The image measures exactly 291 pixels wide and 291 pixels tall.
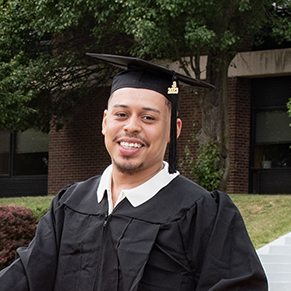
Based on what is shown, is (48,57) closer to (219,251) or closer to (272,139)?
(272,139)

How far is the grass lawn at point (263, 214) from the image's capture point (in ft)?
25.3

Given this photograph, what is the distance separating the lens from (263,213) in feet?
30.0

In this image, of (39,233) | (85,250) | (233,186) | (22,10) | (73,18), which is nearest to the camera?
(85,250)

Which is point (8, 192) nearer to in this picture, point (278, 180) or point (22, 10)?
point (22, 10)

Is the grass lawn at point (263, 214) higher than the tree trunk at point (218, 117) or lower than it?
lower

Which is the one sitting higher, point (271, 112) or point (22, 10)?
point (22, 10)

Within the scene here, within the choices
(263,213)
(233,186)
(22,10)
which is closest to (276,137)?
(233,186)

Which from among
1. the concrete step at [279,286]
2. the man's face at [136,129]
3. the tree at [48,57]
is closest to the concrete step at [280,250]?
the concrete step at [279,286]

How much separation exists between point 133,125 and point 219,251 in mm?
627

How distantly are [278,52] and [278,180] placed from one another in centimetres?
303

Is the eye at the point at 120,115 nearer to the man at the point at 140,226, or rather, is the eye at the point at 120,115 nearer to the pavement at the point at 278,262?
the man at the point at 140,226

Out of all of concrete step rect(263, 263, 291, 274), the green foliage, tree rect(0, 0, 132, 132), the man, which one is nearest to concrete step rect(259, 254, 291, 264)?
concrete step rect(263, 263, 291, 274)

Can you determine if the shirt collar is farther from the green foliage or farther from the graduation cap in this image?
the green foliage

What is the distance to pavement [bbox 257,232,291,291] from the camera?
18.6 ft
